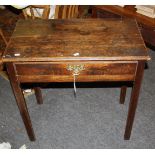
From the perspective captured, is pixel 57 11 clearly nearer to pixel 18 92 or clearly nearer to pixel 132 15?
pixel 132 15

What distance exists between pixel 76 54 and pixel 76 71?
0.09 m

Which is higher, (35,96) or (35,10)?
(35,10)

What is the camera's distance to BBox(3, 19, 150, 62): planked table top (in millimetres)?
1136

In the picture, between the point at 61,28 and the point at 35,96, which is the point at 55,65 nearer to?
the point at 61,28

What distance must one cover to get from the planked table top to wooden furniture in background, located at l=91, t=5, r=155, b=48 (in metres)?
0.55

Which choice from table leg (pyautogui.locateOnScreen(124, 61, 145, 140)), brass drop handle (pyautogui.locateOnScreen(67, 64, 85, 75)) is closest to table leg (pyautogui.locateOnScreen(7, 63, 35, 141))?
brass drop handle (pyautogui.locateOnScreen(67, 64, 85, 75))

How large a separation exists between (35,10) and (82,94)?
912 millimetres

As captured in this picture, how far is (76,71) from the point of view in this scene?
3.90ft

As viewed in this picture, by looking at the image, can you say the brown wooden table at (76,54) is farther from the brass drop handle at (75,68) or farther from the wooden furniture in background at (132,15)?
the wooden furniture in background at (132,15)

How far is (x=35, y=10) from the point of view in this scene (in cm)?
225

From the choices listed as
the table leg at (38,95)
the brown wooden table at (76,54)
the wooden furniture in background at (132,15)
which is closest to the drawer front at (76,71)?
the brown wooden table at (76,54)

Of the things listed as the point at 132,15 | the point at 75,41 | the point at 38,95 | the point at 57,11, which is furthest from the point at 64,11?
the point at 75,41
